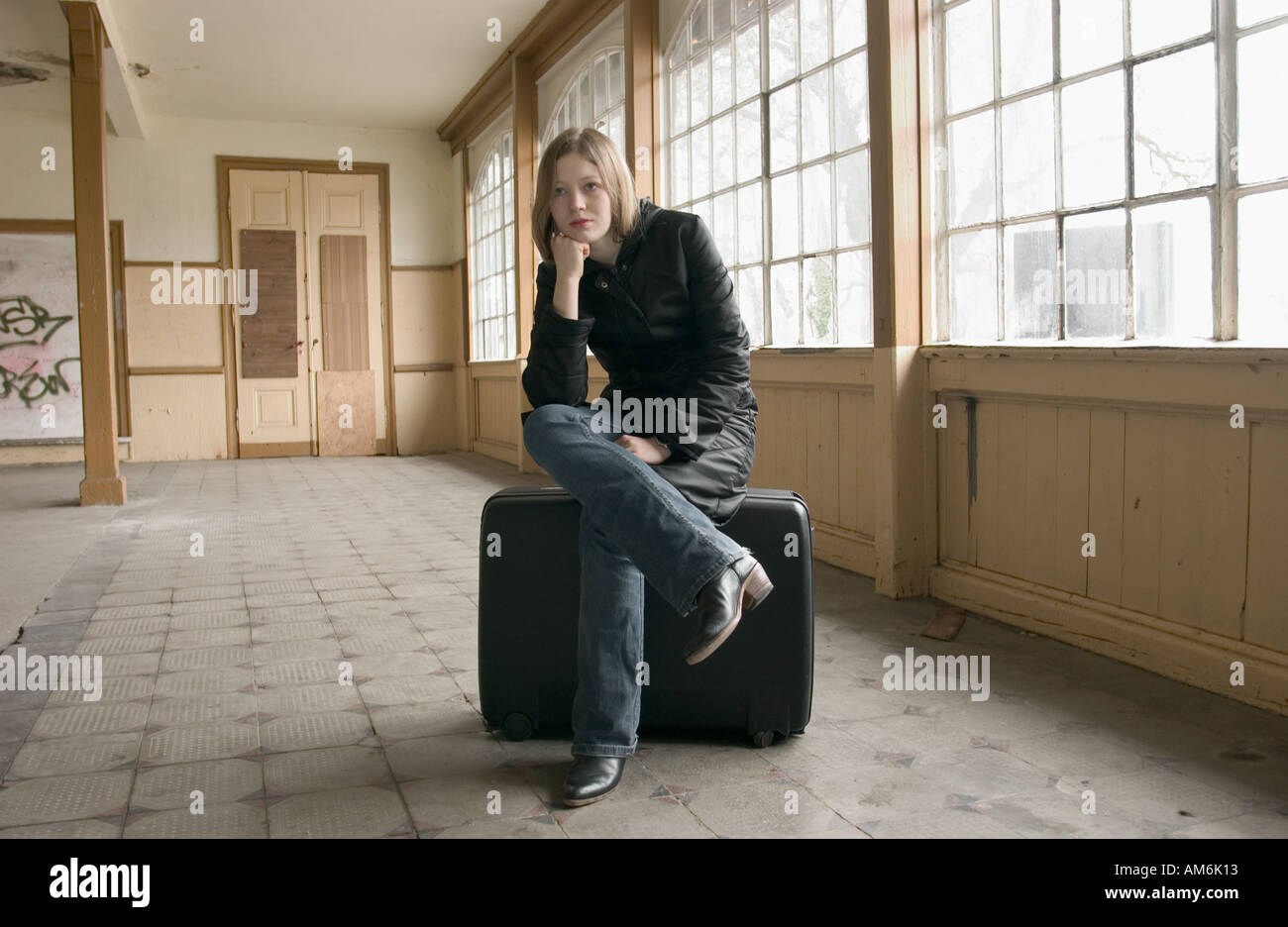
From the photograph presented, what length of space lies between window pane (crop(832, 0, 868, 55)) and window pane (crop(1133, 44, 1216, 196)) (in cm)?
152

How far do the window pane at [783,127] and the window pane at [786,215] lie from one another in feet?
0.24

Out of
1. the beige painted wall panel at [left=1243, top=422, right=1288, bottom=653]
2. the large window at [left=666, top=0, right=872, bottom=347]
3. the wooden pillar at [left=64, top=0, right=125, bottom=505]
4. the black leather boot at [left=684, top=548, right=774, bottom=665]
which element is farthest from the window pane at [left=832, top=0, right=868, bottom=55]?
the wooden pillar at [left=64, top=0, right=125, bottom=505]

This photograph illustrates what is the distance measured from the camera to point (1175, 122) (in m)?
2.76

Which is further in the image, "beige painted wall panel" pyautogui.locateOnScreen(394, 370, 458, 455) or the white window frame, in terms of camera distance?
"beige painted wall panel" pyautogui.locateOnScreen(394, 370, 458, 455)

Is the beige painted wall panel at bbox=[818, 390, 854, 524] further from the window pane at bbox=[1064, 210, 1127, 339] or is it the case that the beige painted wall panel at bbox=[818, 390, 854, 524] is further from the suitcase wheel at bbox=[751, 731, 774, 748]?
the suitcase wheel at bbox=[751, 731, 774, 748]

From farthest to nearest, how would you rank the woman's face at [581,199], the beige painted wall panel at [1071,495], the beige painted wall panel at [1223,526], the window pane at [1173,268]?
the beige painted wall panel at [1071,495]
the window pane at [1173,268]
the beige painted wall panel at [1223,526]
the woman's face at [581,199]

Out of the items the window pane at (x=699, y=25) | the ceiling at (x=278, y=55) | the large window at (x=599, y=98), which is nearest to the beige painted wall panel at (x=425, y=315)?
the ceiling at (x=278, y=55)

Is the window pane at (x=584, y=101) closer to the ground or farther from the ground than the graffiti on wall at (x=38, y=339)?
farther from the ground

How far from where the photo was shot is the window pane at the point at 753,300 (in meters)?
5.12

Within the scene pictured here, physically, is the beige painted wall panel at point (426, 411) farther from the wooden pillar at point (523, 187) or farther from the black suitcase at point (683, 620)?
the black suitcase at point (683, 620)

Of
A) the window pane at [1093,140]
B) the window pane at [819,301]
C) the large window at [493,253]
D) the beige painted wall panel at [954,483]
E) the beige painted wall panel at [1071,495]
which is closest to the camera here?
the window pane at [1093,140]

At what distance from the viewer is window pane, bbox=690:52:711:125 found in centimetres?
556

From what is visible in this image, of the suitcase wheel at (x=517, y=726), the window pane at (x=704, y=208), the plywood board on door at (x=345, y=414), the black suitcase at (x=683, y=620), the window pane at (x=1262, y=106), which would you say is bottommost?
the suitcase wheel at (x=517, y=726)
